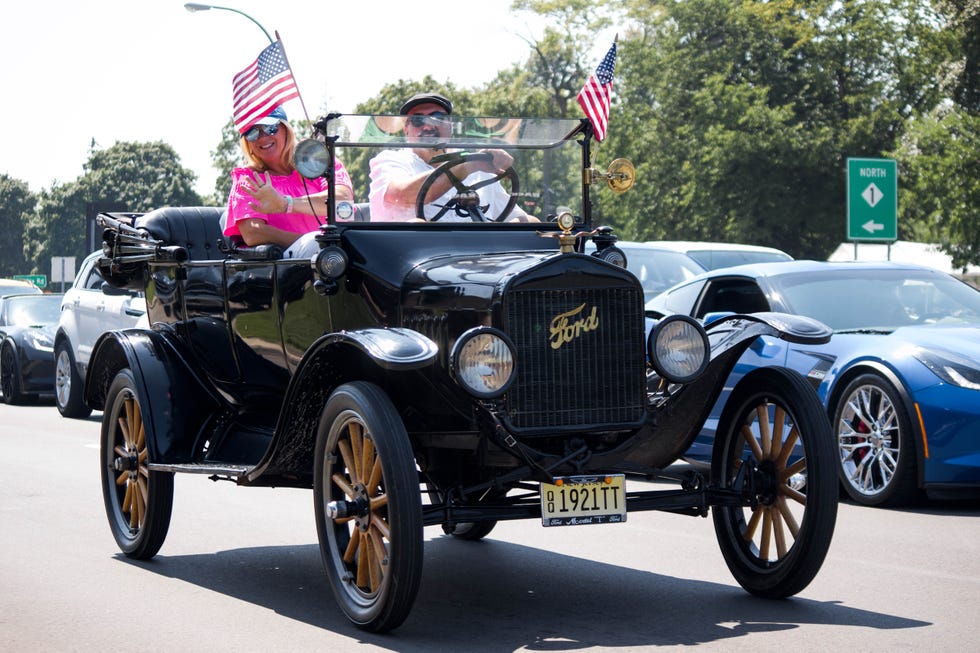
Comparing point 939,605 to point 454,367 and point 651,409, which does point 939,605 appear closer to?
point 651,409

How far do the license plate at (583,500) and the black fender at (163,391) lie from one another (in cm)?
227

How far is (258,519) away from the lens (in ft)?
27.8

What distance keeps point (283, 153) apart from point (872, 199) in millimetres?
10123

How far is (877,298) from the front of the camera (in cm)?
943

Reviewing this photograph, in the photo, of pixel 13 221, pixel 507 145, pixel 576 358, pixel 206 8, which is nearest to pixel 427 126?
pixel 507 145

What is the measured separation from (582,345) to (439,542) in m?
2.51

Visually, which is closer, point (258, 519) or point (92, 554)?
point (92, 554)

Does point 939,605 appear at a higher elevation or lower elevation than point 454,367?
lower

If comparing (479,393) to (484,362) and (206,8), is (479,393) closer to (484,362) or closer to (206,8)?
(484,362)

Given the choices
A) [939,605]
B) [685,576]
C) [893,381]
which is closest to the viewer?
[939,605]

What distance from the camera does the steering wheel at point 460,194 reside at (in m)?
6.54

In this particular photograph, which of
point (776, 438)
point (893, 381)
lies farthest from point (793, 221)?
point (776, 438)

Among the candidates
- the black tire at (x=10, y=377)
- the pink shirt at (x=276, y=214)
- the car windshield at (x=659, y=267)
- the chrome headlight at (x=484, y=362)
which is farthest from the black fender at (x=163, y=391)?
the black tire at (x=10, y=377)

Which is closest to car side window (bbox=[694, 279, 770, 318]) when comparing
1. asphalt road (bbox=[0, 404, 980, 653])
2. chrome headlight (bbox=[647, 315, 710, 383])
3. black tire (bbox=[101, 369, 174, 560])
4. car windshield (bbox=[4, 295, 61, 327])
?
asphalt road (bbox=[0, 404, 980, 653])
